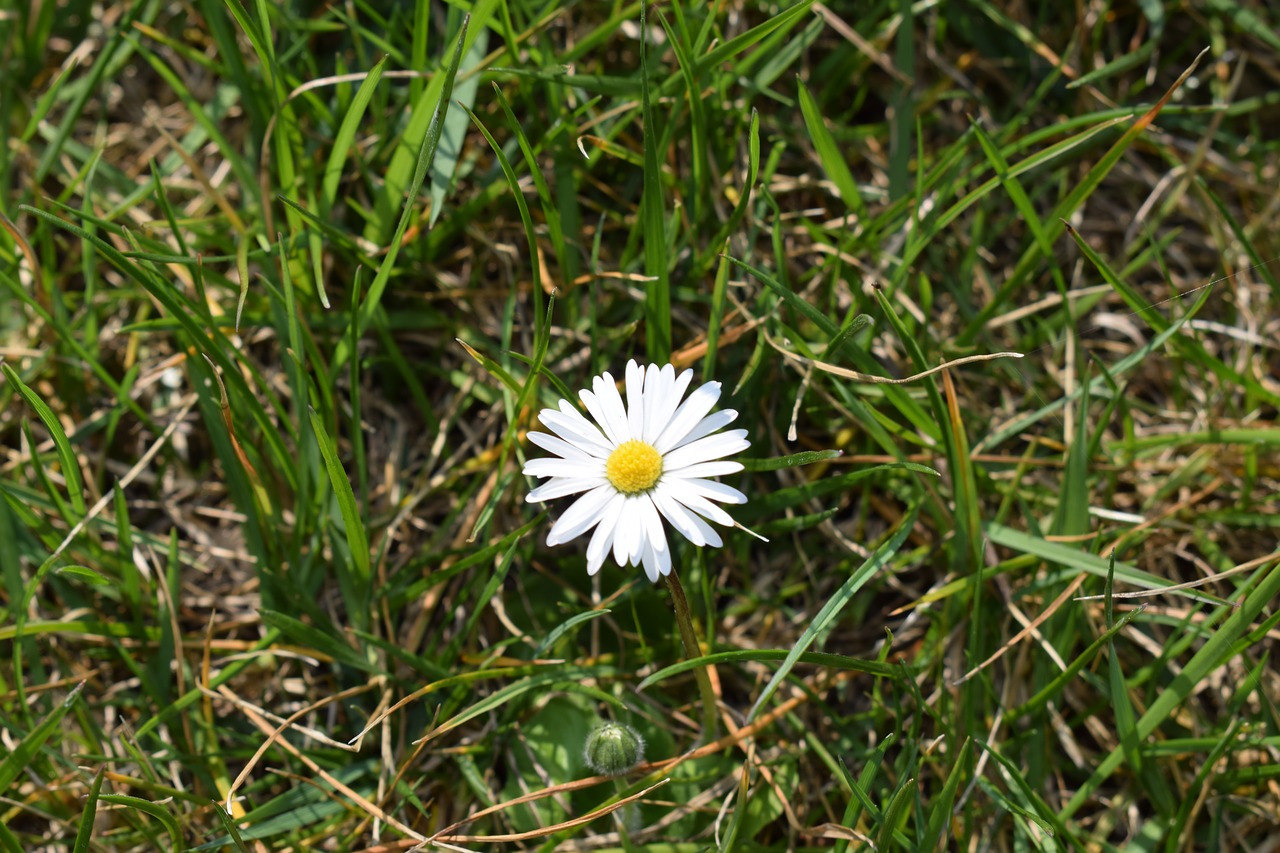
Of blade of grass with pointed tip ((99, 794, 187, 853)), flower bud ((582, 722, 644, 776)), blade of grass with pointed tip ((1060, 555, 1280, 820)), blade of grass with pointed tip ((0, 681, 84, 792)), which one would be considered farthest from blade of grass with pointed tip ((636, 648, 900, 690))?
blade of grass with pointed tip ((0, 681, 84, 792))

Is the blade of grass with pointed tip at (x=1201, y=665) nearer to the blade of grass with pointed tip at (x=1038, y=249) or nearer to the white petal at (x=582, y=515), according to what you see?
the blade of grass with pointed tip at (x=1038, y=249)

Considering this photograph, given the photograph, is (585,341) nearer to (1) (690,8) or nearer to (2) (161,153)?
(1) (690,8)

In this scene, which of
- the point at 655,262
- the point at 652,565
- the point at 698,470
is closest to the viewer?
the point at 652,565

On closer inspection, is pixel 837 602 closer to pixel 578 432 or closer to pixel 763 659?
pixel 763 659

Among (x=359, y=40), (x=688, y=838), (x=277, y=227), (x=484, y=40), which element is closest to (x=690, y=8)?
(x=484, y=40)

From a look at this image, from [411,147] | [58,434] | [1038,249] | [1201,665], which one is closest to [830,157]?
[1038,249]
